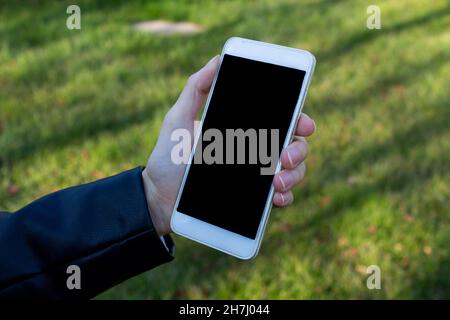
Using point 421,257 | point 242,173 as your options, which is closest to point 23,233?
point 242,173

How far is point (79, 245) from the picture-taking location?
5.44 feet

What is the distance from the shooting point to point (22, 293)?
1.62 meters

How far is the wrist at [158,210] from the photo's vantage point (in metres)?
1.91

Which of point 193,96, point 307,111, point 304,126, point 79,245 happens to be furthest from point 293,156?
point 307,111

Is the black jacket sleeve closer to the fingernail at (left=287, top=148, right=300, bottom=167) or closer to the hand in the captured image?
the hand

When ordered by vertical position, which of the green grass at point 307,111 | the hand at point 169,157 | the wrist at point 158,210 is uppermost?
the hand at point 169,157

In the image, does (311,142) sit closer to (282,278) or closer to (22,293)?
(282,278)

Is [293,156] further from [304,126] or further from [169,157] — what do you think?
[169,157]

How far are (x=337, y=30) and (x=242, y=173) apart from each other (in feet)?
12.5

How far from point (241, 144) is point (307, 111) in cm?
225

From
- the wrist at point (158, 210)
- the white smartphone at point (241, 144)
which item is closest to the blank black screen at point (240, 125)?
the white smartphone at point (241, 144)

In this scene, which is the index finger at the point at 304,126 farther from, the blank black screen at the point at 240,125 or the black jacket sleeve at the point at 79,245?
the black jacket sleeve at the point at 79,245

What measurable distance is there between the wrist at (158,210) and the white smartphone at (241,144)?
0.10 meters

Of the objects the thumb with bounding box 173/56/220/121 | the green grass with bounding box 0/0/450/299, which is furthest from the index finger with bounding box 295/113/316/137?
the green grass with bounding box 0/0/450/299
